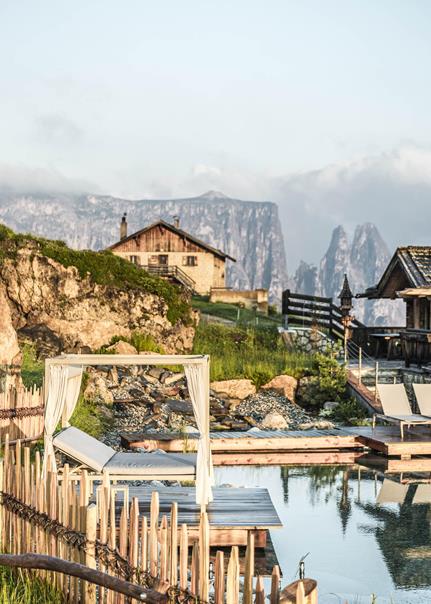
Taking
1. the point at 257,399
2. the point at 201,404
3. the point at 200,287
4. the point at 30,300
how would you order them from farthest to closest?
the point at 200,287 < the point at 30,300 < the point at 257,399 < the point at 201,404

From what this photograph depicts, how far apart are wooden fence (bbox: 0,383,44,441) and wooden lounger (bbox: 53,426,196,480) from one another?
6.74ft

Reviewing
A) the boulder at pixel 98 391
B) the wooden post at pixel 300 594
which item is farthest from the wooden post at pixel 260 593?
the boulder at pixel 98 391

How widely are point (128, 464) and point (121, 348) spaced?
12.9m

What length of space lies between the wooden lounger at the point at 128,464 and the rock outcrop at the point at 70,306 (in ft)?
42.7

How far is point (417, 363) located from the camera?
23.7m

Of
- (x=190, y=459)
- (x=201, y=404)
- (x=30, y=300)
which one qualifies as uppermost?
(x=30, y=300)

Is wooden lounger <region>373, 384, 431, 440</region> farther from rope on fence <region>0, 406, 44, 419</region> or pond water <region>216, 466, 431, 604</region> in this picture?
rope on fence <region>0, 406, 44, 419</region>

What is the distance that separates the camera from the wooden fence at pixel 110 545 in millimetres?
4211

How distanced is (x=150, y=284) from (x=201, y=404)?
50.8ft

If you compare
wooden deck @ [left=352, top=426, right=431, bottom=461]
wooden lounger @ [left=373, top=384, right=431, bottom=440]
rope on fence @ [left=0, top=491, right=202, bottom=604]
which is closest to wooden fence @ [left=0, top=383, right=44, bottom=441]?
rope on fence @ [left=0, top=491, right=202, bottom=604]

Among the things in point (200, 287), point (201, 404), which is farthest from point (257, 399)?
point (200, 287)

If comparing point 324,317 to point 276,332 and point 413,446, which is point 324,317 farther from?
point 413,446

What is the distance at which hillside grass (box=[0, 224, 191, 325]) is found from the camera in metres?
23.7

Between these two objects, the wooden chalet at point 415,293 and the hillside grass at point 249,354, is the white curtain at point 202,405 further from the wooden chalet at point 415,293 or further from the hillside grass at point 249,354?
the wooden chalet at point 415,293
